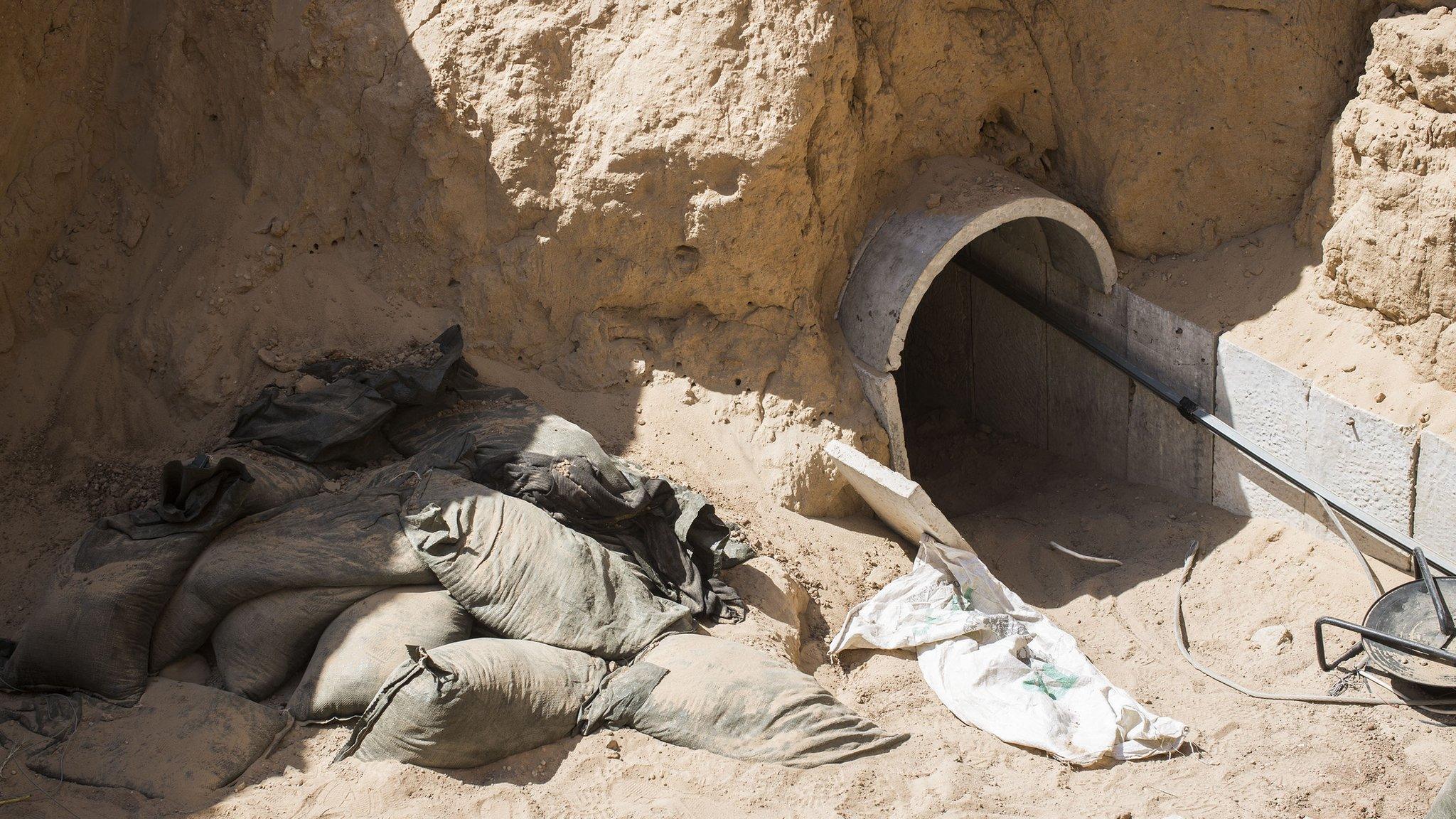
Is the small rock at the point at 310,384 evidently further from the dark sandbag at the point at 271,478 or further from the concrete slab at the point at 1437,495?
the concrete slab at the point at 1437,495

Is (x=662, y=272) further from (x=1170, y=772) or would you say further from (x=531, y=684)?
(x=1170, y=772)

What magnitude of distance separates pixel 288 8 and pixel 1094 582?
5473 millimetres

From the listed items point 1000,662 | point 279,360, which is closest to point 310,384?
point 279,360

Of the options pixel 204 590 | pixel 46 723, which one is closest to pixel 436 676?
pixel 204 590

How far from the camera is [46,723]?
4.03 metres

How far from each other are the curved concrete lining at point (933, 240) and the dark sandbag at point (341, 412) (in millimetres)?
2356

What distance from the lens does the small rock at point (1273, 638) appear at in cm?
516

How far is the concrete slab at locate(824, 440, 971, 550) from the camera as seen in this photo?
541cm

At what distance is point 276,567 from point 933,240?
374 cm

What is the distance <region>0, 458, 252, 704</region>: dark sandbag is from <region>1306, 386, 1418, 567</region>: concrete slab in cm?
518

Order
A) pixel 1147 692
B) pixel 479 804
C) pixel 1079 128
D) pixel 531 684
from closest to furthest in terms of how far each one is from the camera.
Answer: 1. pixel 479 804
2. pixel 531 684
3. pixel 1147 692
4. pixel 1079 128

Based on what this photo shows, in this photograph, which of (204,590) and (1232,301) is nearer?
(204,590)

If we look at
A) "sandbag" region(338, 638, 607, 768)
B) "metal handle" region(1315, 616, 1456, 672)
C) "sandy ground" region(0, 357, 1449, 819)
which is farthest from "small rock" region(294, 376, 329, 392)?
"metal handle" region(1315, 616, 1456, 672)

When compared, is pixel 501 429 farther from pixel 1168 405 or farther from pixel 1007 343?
pixel 1007 343
